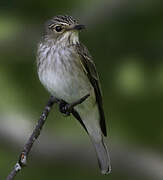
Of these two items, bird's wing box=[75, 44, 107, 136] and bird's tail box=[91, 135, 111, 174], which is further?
bird's tail box=[91, 135, 111, 174]

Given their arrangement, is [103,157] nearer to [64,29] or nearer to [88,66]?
[88,66]

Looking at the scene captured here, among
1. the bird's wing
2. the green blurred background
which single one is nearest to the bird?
the bird's wing

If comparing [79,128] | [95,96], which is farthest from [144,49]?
[95,96]

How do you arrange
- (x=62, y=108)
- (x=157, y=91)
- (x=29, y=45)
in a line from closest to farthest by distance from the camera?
1. (x=62, y=108)
2. (x=157, y=91)
3. (x=29, y=45)

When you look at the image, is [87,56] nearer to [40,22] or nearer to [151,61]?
[151,61]

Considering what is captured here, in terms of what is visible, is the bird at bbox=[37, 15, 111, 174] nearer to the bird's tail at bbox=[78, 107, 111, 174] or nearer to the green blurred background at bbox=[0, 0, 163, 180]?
the bird's tail at bbox=[78, 107, 111, 174]

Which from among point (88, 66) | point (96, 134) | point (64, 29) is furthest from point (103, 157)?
point (64, 29)
